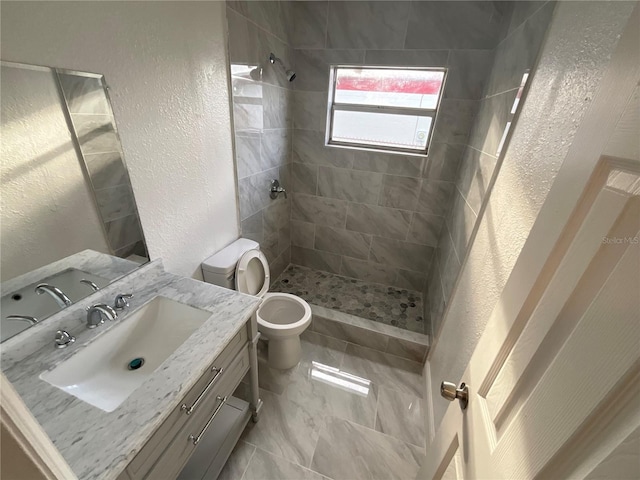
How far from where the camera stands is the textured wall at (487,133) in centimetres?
120

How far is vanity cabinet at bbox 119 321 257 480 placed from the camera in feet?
2.58

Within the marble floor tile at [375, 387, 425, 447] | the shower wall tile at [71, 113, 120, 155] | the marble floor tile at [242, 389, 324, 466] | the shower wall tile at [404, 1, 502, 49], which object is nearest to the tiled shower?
the shower wall tile at [404, 1, 502, 49]

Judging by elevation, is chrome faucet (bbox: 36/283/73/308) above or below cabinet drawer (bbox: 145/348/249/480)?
above

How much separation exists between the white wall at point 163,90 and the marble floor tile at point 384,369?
49.7 inches

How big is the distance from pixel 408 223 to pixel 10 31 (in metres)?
2.35

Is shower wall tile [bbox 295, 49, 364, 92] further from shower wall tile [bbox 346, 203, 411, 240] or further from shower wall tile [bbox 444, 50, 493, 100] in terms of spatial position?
shower wall tile [bbox 346, 203, 411, 240]

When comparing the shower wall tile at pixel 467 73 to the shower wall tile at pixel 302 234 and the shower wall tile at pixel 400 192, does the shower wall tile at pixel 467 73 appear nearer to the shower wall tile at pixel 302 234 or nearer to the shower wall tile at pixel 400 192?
the shower wall tile at pixel 400 192

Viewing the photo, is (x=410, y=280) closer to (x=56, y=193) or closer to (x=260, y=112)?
(x=260, y=112)

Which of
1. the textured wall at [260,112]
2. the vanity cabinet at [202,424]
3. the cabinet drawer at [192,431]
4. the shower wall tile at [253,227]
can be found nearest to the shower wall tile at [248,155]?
the textured wall at [260,112]

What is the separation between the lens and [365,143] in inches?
93.0

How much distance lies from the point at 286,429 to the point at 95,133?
5.55 ft

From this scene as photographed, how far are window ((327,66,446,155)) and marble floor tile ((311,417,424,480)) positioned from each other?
2.03 meters

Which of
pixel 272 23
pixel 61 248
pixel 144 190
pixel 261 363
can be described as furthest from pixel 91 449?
pixel 272 23

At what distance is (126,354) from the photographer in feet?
3.48
